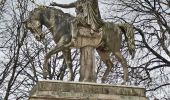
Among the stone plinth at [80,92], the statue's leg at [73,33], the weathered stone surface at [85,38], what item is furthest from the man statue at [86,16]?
the stone plinth at [80,92]

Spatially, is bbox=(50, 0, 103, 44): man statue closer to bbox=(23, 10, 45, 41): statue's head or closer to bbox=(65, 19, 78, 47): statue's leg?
bbox=(65, 19, 78, 47): statue's leg

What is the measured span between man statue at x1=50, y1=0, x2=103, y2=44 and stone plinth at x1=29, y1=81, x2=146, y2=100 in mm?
1339

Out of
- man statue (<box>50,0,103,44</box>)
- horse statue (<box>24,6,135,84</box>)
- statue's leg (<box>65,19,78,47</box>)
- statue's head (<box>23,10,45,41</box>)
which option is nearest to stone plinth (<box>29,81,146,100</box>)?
horse statue (<box>24,6,135,84</box>)

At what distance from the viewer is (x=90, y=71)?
1030 centimetres

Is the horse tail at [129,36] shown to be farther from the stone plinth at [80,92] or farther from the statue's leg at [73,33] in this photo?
the statue's leg at [73,33]

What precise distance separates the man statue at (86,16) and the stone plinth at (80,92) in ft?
4.39

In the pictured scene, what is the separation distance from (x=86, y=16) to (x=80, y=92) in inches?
85.4

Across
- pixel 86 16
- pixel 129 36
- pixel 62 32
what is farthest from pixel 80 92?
pixel 129 36

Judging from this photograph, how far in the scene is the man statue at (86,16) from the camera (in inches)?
403

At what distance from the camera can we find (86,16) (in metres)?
10.5

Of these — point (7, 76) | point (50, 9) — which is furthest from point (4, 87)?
point (50, 9)

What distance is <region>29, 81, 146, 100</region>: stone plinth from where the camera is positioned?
9102mm

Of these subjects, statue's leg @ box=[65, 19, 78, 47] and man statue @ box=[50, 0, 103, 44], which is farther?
man statue @ box=[50, 0, 103, 44]

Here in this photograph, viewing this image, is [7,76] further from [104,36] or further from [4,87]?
[104,36]
